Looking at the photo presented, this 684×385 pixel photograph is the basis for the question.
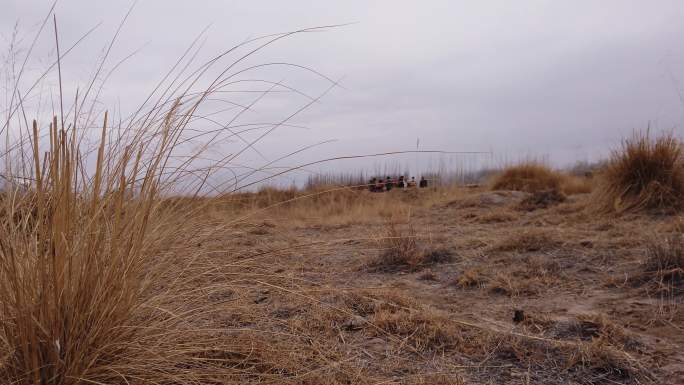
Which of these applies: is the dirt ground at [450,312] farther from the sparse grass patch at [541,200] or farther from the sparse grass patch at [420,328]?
the sparse grass patch at [541,200]

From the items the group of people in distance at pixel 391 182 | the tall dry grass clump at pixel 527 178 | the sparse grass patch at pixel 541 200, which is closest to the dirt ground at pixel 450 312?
the group of people in distance at pixel 391 182

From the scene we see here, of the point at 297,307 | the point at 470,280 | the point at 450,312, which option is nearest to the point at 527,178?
the point at 470,280

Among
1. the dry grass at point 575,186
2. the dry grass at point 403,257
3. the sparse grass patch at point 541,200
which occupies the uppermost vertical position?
the dry grass at point 575,186

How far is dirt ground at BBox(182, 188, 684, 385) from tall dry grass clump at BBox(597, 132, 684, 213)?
1.15m

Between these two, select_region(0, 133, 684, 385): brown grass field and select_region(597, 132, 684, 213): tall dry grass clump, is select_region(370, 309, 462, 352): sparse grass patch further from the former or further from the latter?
select_region(597, 132, 684, 213): tall dry grass clump

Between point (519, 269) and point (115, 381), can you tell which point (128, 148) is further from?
point (519, 269)

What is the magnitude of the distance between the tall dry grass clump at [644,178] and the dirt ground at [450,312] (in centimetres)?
115

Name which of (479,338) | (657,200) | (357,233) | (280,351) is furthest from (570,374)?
(657,200)

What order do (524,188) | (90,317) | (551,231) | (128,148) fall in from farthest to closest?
1. (524,188)
2. (551,231)
3. (128,148)
4. (90,317)

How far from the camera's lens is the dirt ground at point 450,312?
1.48m

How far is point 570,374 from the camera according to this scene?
59.2 inches

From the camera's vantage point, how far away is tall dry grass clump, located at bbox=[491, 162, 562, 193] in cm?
898

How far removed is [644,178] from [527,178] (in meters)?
4.46

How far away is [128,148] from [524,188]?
845 cm
